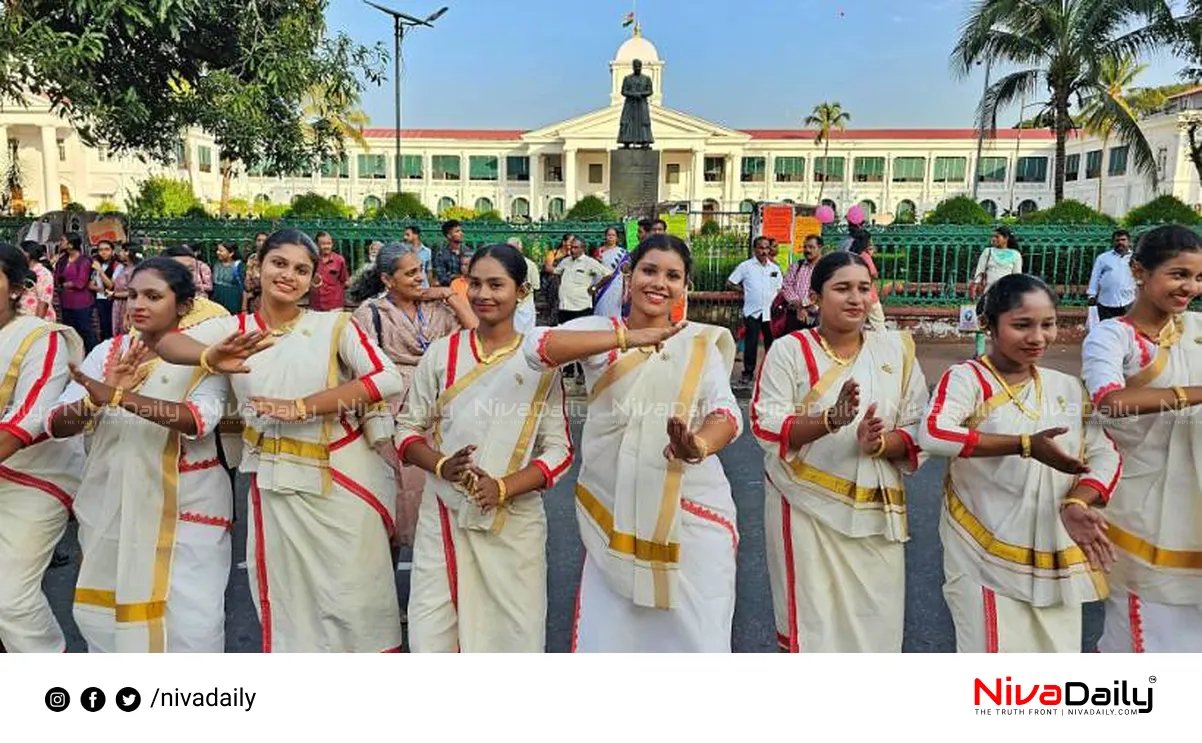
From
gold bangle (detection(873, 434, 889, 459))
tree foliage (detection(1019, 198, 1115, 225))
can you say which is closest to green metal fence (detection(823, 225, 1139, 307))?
tree foliage (detection(1019, 198, 1115, 225))

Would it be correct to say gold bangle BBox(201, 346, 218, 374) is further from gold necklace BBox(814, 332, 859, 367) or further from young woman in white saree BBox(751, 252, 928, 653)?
gold necklace BBox(814, 332, 859, 367)

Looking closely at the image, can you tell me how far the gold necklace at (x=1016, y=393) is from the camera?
2387 mm

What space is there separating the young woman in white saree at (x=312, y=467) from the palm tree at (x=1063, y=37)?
16012 millimetres

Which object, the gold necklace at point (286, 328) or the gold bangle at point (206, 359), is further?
the gold necklace at point (286, 328)

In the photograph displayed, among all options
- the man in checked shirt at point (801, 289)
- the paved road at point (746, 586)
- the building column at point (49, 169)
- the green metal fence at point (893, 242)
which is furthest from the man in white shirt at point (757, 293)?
the building column at point (49, 169)

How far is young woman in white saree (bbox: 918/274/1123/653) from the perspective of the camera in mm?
2342

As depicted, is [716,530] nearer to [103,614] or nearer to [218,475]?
[218,475]

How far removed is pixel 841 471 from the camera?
2523 millimetres

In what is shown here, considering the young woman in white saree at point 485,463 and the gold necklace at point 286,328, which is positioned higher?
the gold necklace at point 286,328

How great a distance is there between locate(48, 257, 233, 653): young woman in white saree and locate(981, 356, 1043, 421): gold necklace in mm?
A: 2243

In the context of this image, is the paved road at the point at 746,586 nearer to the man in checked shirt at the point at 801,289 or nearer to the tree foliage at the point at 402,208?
the man in checked shirt at the point at 801,289

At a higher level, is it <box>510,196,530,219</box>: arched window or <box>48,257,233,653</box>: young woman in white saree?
<box>510,196,530,219</box>: arched window

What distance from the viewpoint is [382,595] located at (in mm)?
2744

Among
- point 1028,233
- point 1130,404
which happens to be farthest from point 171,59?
point 1028,233
